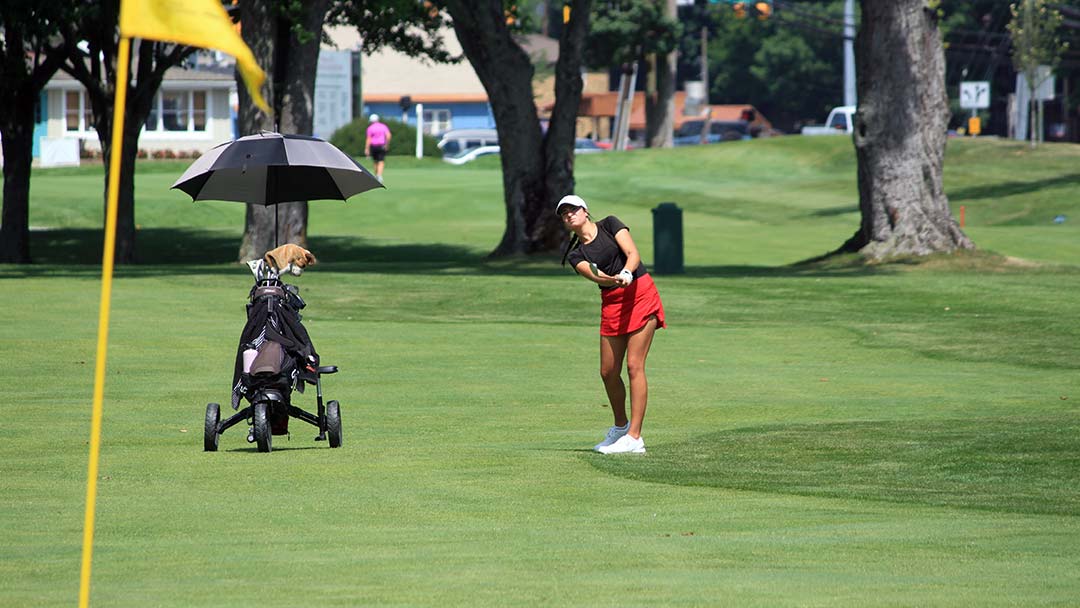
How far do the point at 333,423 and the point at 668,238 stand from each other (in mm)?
18507

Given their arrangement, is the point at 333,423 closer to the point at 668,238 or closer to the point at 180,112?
the point at 668,238

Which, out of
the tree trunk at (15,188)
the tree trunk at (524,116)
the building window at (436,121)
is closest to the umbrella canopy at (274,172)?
the tree trunk at (524,116)

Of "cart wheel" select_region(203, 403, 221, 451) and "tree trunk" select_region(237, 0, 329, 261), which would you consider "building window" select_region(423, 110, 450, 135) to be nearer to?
"tree trunk" select_region(237, 0, 329, 261)

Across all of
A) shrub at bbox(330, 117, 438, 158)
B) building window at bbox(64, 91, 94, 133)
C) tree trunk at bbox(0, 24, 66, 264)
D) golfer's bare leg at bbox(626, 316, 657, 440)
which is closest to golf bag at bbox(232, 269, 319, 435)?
golfer's bare leg at bbox(626, 316, 657, 440)

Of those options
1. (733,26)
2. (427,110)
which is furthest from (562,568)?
(733,26)

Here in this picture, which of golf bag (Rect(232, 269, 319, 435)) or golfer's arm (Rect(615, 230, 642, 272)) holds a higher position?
golfer's arm (Rect(615, 230, 642, 272))

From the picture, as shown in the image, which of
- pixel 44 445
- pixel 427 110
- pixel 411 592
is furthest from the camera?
pixel 427 110

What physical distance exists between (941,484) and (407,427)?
4649mm

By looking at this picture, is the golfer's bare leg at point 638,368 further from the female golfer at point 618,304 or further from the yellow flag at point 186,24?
the yellow flag at point 186,24

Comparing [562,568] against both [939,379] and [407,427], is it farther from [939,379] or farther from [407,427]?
[939,379]

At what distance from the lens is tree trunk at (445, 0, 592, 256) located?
33625mm

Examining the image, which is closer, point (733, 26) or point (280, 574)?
point (280, 574)

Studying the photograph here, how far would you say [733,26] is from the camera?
11331 cm

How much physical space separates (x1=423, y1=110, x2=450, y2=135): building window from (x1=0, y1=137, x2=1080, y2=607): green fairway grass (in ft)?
240
